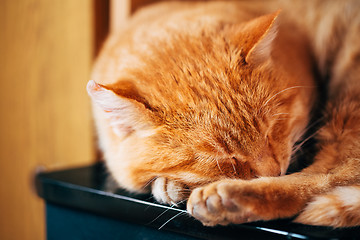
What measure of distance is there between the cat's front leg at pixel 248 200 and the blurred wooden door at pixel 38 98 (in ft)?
3.30

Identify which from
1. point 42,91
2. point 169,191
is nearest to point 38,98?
point 42,91

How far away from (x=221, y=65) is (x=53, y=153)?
1.19 m

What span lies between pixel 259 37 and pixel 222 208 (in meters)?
0.50

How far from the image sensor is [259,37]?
2.94 ft

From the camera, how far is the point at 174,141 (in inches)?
34.3

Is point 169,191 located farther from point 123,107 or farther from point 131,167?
point 123,107

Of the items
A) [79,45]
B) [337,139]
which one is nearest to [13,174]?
[79,45]

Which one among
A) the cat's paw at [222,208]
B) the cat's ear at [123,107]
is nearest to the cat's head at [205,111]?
the cat's ear at [123,107]

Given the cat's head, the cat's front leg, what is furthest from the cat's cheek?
the cat's front leg

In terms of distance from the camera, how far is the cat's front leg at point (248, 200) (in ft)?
2.31

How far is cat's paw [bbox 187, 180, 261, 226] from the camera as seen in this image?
2.30 feet

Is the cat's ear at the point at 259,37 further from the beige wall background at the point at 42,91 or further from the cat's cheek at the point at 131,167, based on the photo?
the beige wall background at the point at 42,91

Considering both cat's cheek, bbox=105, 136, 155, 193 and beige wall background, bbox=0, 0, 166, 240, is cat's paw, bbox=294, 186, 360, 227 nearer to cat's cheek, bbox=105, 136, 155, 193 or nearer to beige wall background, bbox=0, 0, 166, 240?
cat's cheek, bbox=105, 136, 155, 193

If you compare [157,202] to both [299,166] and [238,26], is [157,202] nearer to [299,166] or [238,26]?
[299,166]
